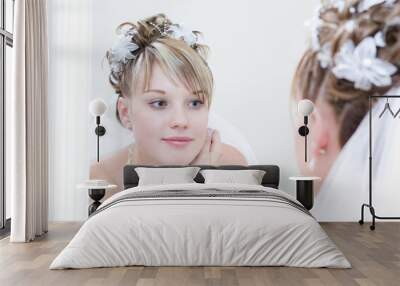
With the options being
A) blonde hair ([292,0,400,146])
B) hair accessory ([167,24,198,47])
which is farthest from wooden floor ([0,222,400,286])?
hair accessory ([167,24,198,47])

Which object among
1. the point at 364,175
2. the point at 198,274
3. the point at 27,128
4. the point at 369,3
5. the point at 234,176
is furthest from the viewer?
the point at 364,175

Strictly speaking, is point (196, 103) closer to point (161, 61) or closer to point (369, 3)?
point (161, 61)

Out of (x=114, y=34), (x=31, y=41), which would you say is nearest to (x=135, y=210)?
(x=31, y=41)

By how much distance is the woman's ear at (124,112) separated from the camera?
24.8 ft

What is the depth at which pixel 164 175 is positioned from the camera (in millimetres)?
6918

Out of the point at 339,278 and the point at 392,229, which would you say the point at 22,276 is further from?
the point at 392,229

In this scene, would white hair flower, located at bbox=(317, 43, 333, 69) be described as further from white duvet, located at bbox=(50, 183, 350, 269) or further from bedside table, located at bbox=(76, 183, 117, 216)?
white duvet, located at bbox=(50, 183, 350, 269)

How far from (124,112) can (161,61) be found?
31.6 inches

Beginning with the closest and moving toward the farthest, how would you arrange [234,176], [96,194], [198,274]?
[198,274] < [234,176] < [96,194]

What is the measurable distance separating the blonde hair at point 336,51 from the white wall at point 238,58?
0.67ft

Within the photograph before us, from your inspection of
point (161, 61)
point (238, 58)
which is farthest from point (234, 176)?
point (161, 61)

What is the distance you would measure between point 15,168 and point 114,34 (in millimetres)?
2464

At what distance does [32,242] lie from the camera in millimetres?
5941

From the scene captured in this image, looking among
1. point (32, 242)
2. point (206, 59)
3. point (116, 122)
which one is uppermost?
point (206, 59)
